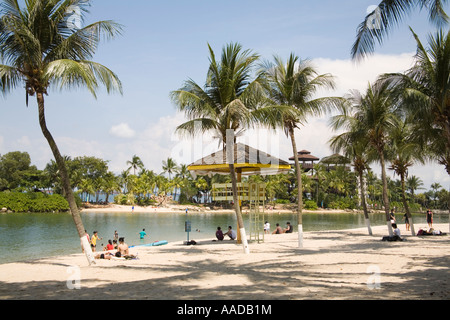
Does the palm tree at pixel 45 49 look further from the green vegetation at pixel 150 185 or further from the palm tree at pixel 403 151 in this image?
the green vegetation at pixel 150 185

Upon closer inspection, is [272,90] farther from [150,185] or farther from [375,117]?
[150,185]

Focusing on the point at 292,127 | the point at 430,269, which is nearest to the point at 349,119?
the point at 292,127

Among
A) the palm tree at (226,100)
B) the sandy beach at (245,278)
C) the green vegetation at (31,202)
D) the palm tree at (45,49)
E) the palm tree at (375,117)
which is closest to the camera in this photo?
the sandy beach at (245,278)

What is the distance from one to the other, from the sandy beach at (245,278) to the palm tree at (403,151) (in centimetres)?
879

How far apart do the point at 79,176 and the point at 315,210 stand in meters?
52.4

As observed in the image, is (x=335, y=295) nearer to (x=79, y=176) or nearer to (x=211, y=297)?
(x=211, y=297)

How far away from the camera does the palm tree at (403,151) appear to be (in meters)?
21.6

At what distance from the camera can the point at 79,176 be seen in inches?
3157

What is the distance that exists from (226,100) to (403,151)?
1168 centimetres

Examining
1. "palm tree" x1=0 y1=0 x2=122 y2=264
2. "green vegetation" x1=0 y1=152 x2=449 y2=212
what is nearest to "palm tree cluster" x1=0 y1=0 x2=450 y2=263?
"palm tree" x1=0 y1=0 x2=122 y2=264

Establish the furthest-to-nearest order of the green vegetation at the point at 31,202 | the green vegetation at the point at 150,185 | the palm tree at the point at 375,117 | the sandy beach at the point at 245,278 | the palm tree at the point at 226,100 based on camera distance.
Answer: the green vegetation at the point at 150,185 → the green vegetation at the point at 31,202 → the palm tree at the point at 375,117 → the palm tree at the point at 226,100 → the sandy beach at the point at 245,278

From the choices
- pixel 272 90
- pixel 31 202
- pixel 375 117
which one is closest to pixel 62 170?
pixel 272 90

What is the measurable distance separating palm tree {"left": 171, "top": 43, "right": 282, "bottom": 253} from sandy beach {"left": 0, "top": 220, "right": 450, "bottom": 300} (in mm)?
3995

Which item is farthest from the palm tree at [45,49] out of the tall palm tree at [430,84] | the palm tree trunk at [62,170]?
the tall palm tree at [430,84]
